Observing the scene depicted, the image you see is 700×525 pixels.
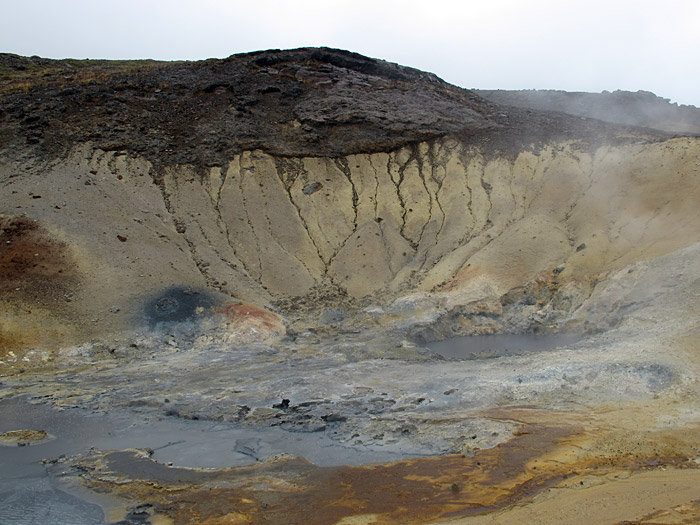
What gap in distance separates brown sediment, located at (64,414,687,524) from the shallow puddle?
786 centimetres

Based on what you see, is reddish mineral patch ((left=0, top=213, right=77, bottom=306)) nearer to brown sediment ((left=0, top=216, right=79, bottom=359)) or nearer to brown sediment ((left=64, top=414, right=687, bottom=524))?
brown sediment ((left=0, top=216, right=79, bottom=359))

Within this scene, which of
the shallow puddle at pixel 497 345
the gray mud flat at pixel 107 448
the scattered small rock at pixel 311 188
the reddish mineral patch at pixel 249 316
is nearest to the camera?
the gray mud flat at pixel 107 448

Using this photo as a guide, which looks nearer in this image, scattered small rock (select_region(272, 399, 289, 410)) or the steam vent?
the steam vent

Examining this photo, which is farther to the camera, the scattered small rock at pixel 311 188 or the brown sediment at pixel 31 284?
the scattered small rock at pixel 311 188

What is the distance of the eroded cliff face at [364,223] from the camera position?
24.0 m

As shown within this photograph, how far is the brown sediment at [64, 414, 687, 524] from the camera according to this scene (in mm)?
10398

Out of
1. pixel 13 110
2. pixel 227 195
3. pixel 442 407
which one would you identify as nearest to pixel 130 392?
pixel 442 407

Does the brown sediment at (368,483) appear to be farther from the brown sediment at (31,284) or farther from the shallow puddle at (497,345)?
the brown sediment at (31,284)

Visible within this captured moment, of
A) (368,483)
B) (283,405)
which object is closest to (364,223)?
(283,405)

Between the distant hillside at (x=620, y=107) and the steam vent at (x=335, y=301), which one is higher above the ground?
the distant hillside at (x=620, y=107)

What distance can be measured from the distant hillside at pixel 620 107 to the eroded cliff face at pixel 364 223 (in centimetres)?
1464

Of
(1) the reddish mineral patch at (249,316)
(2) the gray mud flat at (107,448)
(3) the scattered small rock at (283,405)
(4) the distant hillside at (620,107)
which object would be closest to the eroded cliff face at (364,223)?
(1) the reddish mineral patch at (249,316)

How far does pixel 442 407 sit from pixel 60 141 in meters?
24.1

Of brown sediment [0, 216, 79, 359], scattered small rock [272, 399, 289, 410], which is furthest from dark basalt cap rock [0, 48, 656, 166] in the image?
scattered small rock [272, 399, 289, 410]
